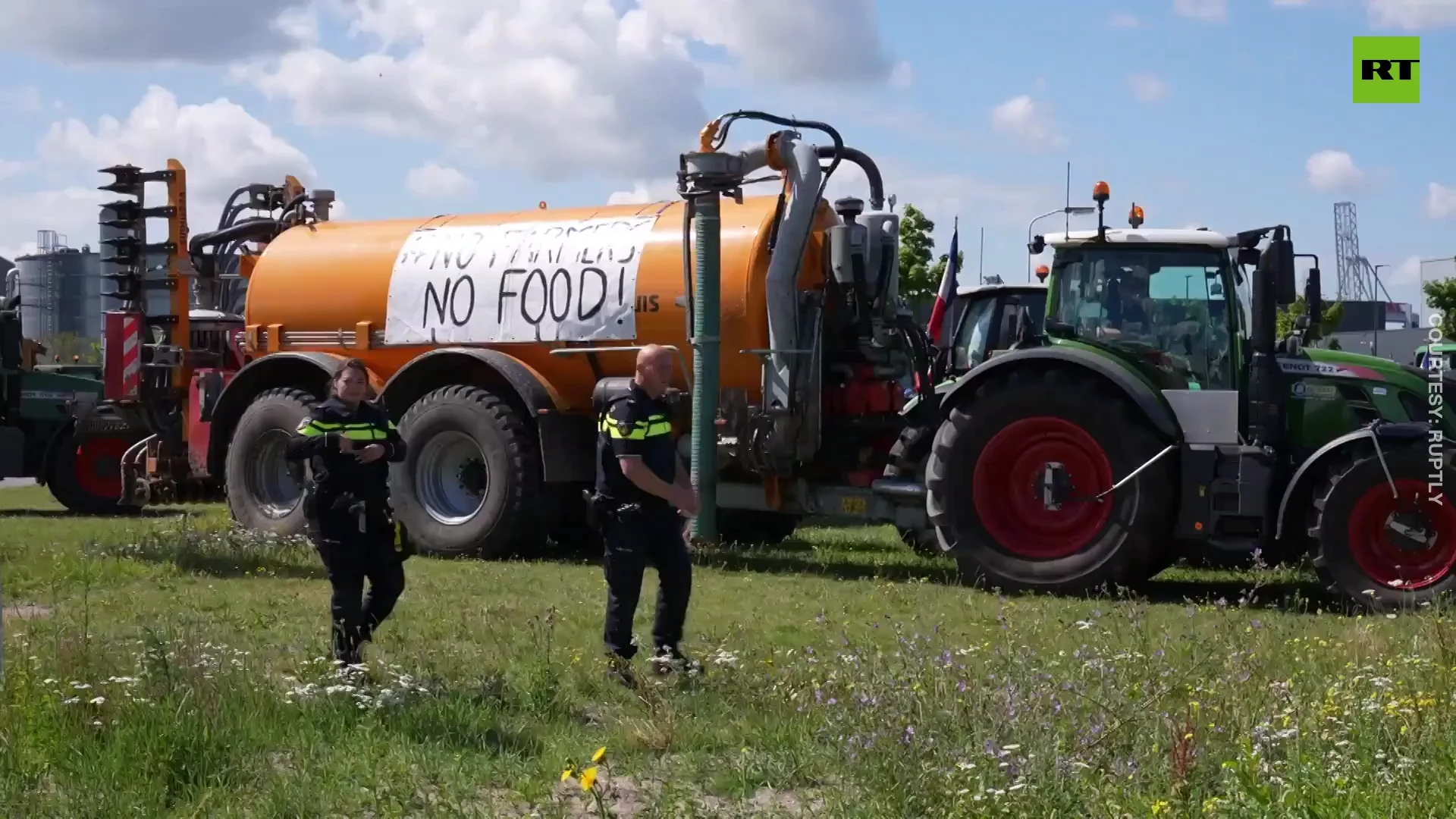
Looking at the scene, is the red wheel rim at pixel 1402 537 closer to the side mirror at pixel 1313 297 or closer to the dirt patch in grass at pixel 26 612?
the side mirror at pixel 1313 297

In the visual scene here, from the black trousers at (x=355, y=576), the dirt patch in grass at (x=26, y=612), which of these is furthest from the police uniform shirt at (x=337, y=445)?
the dirt patch in grass at (x=26, y=612)

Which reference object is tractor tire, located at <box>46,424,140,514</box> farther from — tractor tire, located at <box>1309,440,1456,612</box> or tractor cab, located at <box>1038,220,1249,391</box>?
tractor tire, located at <box>1309,440,1456,612</box>

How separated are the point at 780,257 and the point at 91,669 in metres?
6.21

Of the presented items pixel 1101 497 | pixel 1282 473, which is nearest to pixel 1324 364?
pixel 1282 473

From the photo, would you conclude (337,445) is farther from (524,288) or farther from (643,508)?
(524,288)

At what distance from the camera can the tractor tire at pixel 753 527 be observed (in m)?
14.1

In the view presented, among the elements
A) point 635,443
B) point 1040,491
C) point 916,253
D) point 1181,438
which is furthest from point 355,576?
point 916,253

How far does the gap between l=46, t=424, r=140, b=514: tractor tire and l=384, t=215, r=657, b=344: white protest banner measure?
22.8ft

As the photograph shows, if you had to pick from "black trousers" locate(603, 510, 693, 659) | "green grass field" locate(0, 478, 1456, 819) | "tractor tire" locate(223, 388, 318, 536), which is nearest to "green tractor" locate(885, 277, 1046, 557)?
"green grass field" locate(0, 478, 1456, 819)

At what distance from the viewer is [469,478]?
1345 cm

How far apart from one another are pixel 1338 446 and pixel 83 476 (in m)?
14.3

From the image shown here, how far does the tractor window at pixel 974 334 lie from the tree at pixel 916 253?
34.1 ft

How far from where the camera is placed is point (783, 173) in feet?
39.6

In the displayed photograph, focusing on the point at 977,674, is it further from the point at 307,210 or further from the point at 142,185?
the point at 142,185
